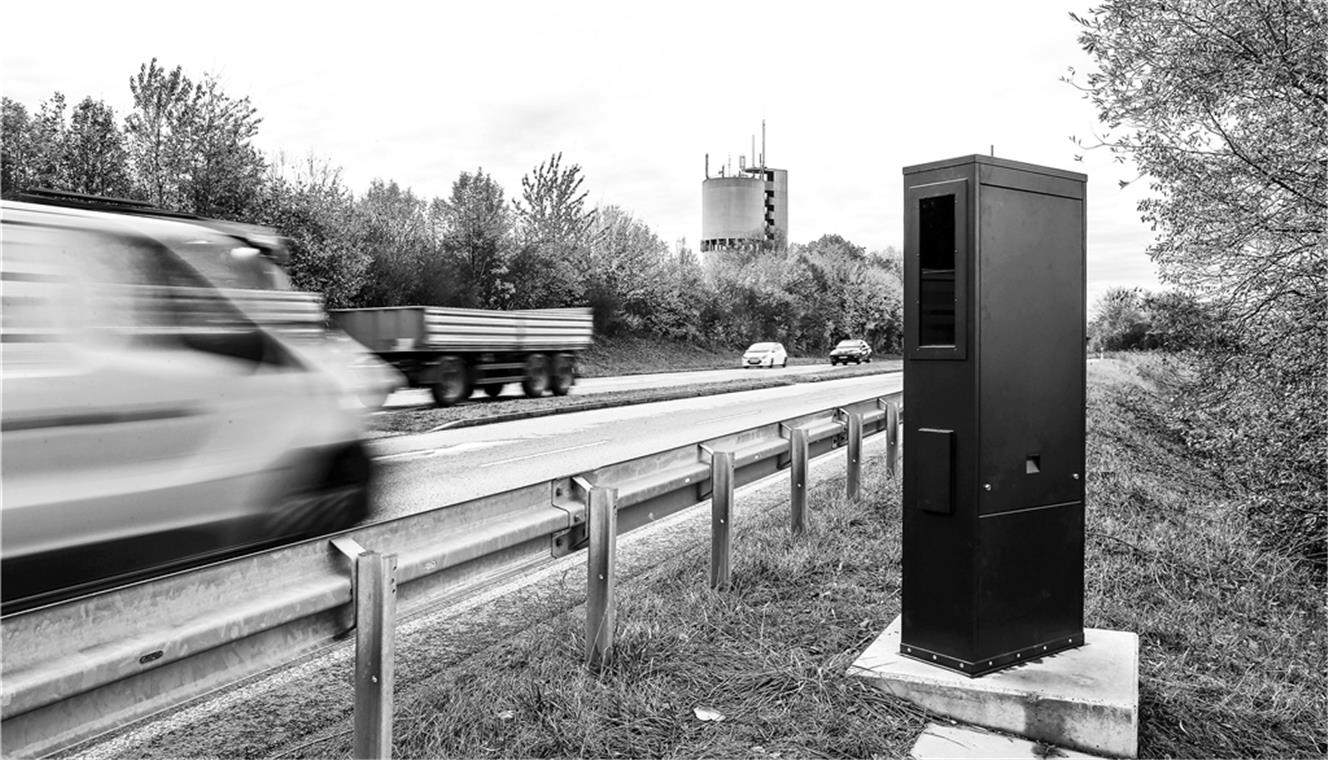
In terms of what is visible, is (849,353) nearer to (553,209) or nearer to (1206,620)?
(553,209)

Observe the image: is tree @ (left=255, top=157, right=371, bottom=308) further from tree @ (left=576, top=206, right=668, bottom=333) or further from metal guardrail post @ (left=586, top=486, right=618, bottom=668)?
metal guardrail post @ (left=586, top=486, right=618, bottom=668)

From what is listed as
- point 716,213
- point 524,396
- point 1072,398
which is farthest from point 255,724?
point 716,213

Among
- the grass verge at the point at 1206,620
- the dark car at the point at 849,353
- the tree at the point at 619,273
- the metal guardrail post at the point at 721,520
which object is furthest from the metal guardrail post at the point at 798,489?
the dark car at the point at 849,353

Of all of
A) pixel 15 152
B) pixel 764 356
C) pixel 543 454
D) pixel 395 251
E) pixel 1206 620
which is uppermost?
pixel 15 152

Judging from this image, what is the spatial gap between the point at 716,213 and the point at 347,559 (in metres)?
102

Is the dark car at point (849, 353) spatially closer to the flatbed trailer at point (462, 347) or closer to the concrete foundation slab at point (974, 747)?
the flatbed trailer at point (462, 347)

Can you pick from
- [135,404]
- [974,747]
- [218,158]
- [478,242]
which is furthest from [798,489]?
[478,242]

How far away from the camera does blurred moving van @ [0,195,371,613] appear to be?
166 inches

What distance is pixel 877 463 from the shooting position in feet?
34.5

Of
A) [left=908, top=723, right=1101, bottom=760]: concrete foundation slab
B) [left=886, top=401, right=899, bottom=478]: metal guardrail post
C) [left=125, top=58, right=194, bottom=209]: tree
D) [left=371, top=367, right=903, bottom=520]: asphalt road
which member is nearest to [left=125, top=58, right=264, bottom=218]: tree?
[left=125, top=58, right=194, bottom=209]: tree

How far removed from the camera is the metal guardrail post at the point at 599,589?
377 centimetres

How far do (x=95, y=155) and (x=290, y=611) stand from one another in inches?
1132

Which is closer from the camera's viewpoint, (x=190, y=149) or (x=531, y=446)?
(x=531, y=446)

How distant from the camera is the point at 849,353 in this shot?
5397cm
